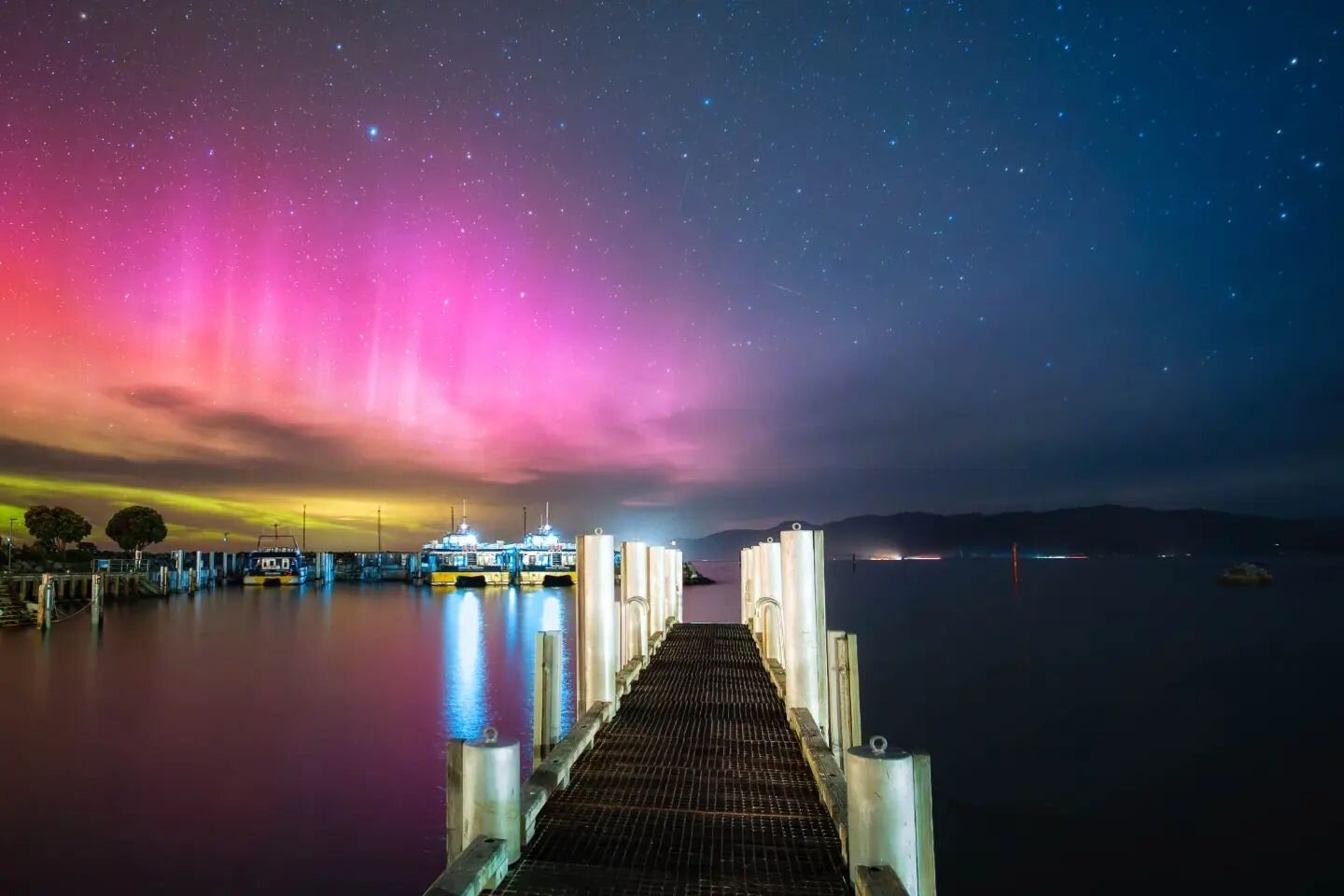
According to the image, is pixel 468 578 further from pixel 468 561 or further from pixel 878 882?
pixel 878 882

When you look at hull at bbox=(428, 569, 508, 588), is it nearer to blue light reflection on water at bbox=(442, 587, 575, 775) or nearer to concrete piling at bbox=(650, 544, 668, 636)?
blue light reflection on water at bbox=(442, 587, 575, 775)

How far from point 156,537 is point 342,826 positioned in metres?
122

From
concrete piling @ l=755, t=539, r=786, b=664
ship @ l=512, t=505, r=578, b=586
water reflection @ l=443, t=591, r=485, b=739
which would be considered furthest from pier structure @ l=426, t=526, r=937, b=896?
ship @ l=512, t=505, r=578, b=586

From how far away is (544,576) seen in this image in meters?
109

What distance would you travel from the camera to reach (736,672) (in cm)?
1436

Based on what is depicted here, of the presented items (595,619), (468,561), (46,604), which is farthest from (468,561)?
(595,619)

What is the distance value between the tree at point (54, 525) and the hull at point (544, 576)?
184 ft

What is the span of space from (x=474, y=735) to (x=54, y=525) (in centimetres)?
10131

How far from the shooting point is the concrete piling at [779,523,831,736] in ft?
30.0

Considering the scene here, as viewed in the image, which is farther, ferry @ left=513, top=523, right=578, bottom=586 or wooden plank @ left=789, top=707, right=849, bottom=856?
ferry @ left=513, top=523, right=578, bottom=586

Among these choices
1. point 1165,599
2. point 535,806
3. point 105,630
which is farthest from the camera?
point 1165,599

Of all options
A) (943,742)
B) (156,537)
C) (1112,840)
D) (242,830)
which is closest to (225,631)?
(242,830)

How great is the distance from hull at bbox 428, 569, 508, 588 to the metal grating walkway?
339 feet

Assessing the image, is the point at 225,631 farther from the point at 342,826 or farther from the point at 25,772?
the point at 342,826
